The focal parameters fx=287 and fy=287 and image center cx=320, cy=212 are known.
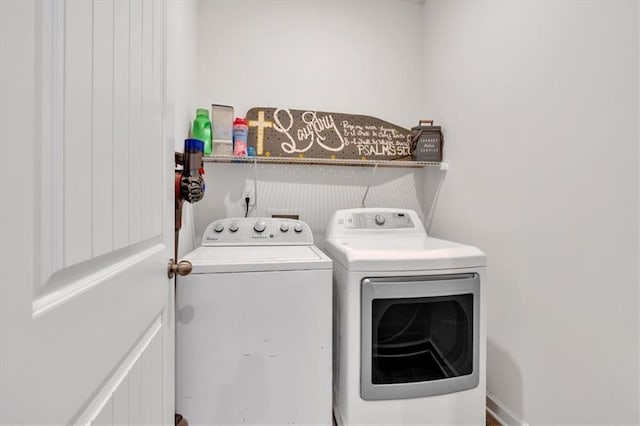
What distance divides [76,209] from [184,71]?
4.65 feet

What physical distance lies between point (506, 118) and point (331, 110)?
1.14 metres

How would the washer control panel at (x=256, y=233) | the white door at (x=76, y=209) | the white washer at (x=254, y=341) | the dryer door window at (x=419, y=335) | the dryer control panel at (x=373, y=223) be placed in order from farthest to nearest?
the dryer control panel at (x=373, y=223) → the washer control panel at (x=256, y=233) → the dryer door window at (x=419, y=335) → the white washer at (x=254, y=341) → the white door at (x=76, y=209)

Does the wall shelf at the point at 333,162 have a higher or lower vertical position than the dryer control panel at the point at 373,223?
higher

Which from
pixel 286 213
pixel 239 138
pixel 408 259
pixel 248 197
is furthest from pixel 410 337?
pixel 239 138

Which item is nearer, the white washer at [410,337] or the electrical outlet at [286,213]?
the white washer at [410,337]

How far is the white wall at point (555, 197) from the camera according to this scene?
3.34 ft

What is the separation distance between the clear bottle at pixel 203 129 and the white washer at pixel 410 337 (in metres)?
1.04

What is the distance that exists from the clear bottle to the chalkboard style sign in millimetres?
322

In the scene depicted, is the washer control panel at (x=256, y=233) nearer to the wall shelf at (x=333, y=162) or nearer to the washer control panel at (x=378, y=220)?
the washer control panel at (x=378, y=220)

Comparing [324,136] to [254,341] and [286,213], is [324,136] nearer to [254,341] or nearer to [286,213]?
[286,213]

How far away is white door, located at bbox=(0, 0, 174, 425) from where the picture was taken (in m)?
0.31

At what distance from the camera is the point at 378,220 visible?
1.89 meters

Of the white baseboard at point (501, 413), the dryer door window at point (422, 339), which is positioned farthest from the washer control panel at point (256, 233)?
the white baseboard at point (501, 413)

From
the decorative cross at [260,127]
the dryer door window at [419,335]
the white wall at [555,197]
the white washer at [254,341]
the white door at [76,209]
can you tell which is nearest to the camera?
the white door at [76,209]
